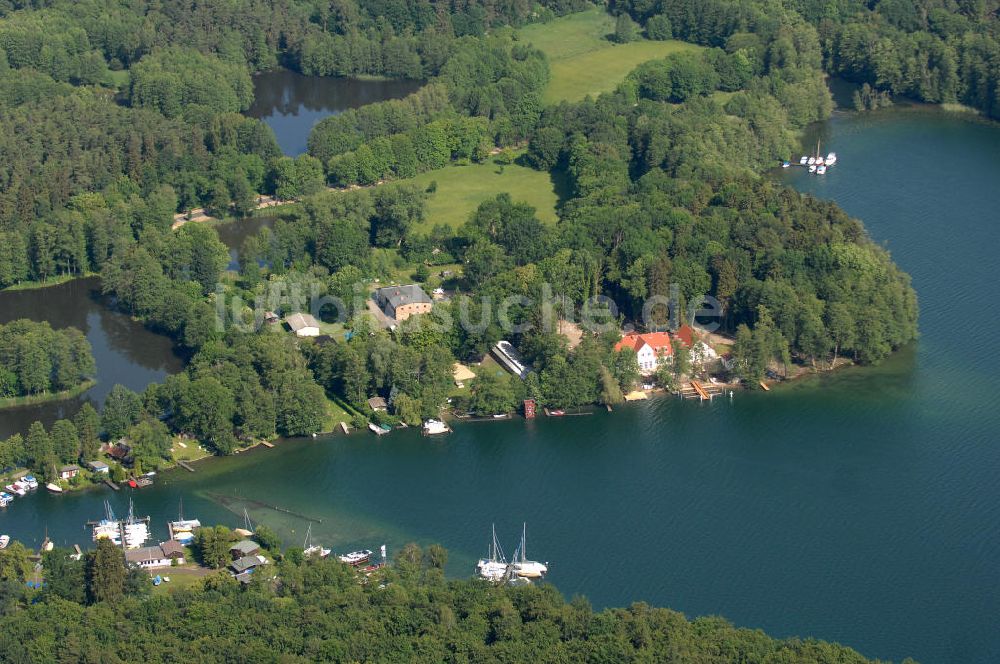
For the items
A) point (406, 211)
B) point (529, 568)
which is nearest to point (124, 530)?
point (529, 568)

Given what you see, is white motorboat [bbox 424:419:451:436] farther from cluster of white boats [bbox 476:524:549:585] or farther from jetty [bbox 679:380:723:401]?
jetty [bbox 679:380:723:401]

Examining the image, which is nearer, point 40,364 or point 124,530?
point 124,530

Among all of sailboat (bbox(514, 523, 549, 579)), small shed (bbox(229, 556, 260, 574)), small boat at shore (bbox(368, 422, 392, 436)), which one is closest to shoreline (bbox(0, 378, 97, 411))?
small boat at shore (bbox(368, 422, 392, 436))

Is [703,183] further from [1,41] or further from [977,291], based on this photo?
[1,41]

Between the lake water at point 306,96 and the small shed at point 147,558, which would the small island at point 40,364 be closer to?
the small shed at point 147,558

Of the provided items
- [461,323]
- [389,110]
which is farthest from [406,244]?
[389,110]

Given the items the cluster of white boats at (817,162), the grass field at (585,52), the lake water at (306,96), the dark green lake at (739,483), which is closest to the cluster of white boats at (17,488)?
the dark green lake at (739,483)

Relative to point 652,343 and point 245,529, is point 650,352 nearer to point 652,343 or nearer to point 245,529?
point 652,343
